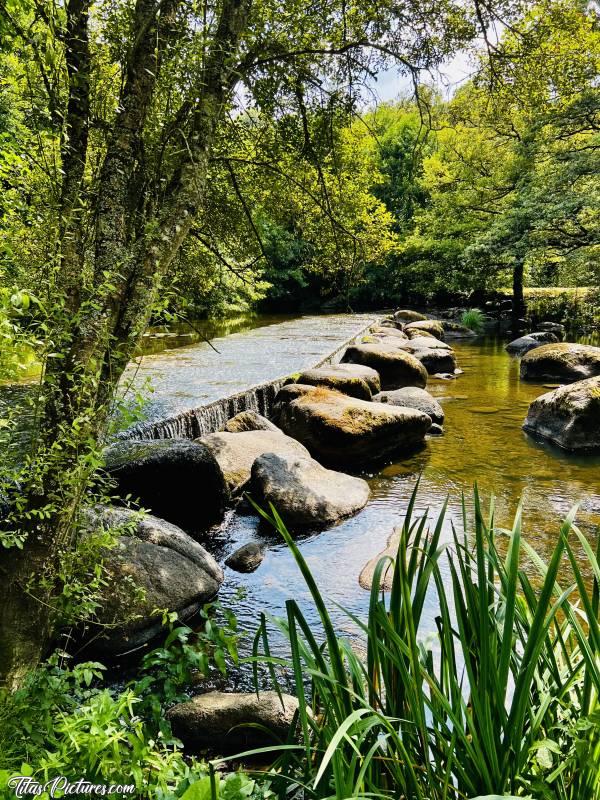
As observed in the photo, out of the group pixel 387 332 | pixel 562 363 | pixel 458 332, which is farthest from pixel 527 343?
pixel 562 363

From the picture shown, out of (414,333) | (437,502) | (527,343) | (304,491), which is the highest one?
(414,333)

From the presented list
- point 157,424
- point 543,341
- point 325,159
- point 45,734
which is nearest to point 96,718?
point 45,734

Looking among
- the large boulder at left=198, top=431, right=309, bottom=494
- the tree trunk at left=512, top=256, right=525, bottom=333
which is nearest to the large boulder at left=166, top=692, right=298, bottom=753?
the large boulder at left=198, top=431, right=309, bottom=494

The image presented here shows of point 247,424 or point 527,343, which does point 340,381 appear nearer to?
point 247,424

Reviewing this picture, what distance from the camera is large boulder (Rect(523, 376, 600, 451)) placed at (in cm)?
751

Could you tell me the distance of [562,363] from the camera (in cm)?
1154

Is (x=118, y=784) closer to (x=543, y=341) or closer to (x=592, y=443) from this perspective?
(x=592, y=443)

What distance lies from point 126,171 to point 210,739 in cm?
277

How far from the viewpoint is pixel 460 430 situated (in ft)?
28.0

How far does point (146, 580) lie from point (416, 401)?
6.16 meters

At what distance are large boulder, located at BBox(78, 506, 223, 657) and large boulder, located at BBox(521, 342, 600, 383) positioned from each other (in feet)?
32.7

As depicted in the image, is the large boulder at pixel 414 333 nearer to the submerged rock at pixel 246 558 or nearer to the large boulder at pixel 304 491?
the large boulder at pixel 304 491

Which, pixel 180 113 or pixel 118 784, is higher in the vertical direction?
pixel 180 113

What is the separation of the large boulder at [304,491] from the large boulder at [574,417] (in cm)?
351
